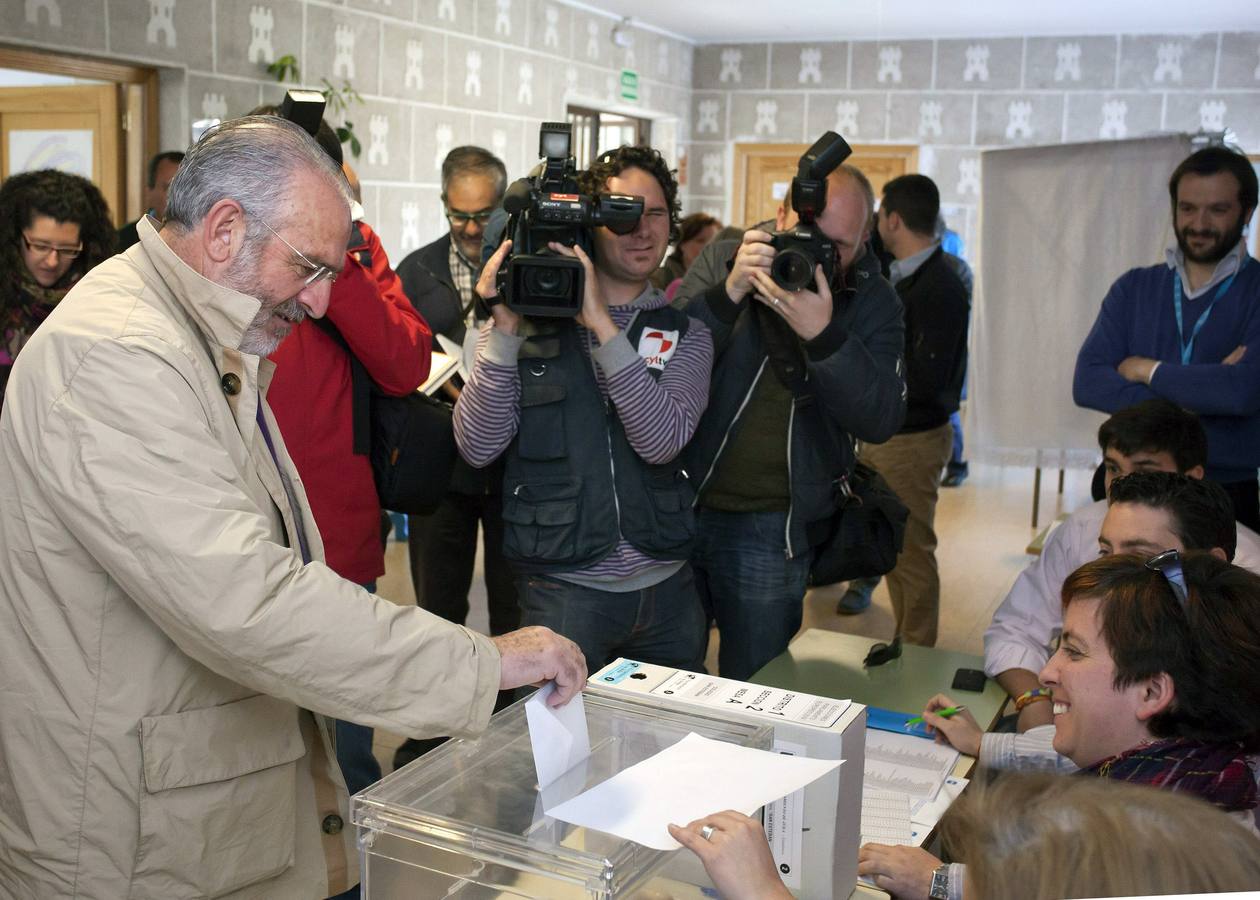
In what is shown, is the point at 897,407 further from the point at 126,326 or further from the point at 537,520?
the point at 126,326

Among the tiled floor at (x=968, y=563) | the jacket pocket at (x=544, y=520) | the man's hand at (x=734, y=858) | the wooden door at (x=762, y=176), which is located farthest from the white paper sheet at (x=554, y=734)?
the wooden door at (x=762, y=176)

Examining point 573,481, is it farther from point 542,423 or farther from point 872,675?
point 872,675

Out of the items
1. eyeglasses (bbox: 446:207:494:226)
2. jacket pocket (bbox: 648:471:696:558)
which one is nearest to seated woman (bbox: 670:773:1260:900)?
jacket pocket (bbox: 648:471:696:558)

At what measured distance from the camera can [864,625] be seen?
472 centimetres

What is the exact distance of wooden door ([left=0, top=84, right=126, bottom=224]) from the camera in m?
4.85

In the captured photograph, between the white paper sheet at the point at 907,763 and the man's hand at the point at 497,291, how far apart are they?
0.96m

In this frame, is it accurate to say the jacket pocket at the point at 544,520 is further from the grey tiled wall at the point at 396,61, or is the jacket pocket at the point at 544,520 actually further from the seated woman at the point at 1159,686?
the grey tiled wall at the point at 396,61

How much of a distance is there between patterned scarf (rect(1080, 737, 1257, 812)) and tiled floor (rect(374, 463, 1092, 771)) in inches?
83.2

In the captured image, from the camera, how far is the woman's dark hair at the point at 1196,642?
1.53 m

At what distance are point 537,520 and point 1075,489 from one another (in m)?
6.14

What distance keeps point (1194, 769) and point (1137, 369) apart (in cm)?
177

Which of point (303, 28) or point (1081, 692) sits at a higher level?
point (303, 28)

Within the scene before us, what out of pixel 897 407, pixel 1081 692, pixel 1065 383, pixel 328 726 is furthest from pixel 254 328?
pixel 1065 383

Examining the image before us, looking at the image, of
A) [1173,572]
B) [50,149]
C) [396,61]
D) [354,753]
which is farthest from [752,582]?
[396,61]
